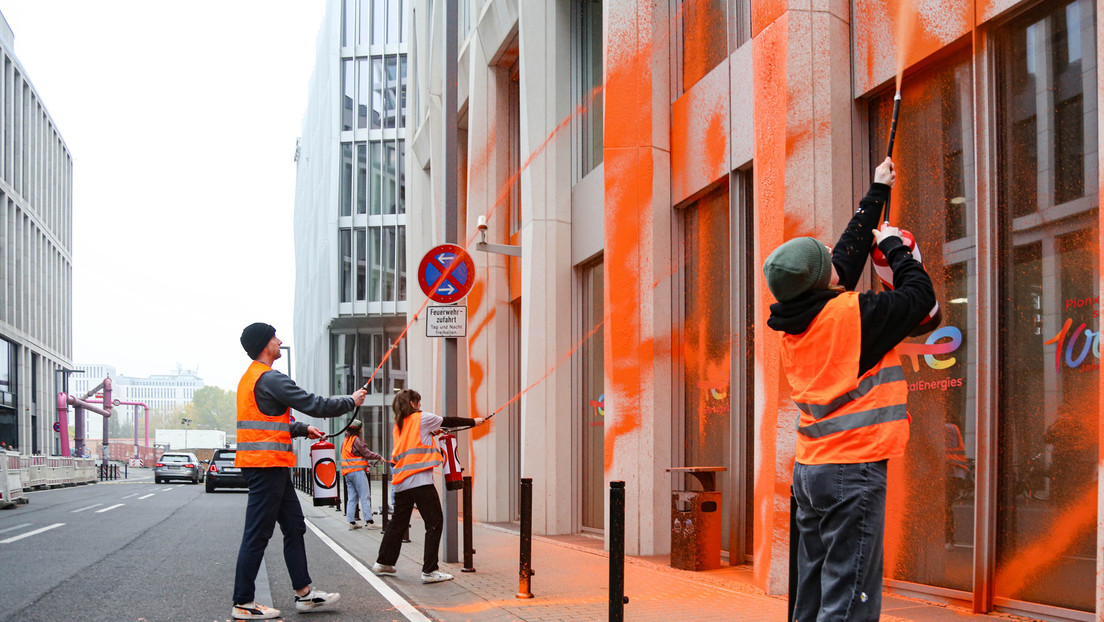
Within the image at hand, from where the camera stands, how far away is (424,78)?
2353 cm

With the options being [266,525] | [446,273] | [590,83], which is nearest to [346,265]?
[590,83]

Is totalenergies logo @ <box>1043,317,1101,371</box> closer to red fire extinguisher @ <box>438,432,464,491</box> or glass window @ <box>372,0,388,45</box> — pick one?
red fire extinguisher @ <box>438,432,464,491</box>

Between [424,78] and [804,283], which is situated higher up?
[424,78]

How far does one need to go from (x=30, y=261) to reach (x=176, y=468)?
98.6 feet

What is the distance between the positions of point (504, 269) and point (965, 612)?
1248 centimetres

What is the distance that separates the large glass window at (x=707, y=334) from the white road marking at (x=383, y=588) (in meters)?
3.43

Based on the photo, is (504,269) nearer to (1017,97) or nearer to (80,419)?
(1017,97)

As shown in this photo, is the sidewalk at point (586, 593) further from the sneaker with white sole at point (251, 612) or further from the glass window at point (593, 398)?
the glass window at point (593, 398)

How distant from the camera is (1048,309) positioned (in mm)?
6098

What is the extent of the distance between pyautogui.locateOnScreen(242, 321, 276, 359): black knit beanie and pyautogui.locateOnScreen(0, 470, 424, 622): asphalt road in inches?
74.2

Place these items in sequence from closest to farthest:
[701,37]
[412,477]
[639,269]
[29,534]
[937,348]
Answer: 1. [937,348]
2. [412,477]
3. [701,37]
4. [639,269]
5. [29,534]

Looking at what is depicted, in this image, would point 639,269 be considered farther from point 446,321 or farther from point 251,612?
point 251,612

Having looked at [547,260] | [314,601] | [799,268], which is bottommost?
[314,601]

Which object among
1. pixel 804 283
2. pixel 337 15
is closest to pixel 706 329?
pixel 804 283
